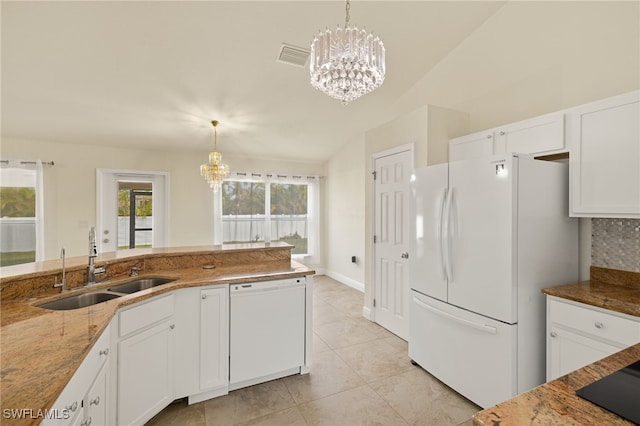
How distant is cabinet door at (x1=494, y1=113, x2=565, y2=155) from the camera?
2135mm

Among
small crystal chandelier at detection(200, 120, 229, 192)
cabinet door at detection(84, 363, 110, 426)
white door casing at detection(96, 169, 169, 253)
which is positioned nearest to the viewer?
cabinet door at detection(84, 363, 110, 426)

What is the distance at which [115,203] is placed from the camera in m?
4.67

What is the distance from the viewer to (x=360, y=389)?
7.55 ft

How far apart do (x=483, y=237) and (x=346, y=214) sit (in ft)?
11.6

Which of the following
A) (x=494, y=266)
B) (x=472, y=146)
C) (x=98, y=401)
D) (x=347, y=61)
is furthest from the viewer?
(x=472, y=146)

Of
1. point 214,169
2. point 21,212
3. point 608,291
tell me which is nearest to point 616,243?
point 608,291

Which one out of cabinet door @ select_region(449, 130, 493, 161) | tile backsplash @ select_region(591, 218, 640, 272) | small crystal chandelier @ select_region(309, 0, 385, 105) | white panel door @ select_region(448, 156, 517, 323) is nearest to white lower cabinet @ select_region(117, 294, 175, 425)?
small crystal chandelier @ select_region(309, 0, 385, 105)

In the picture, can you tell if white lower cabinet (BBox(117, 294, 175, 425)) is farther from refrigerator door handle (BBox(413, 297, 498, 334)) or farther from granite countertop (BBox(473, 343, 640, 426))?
refrigerator door handle (BBox(413, 297, 498, 334))

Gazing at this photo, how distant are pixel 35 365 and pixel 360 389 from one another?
2.08m

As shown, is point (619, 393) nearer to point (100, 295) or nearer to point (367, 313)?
point (100, 295)

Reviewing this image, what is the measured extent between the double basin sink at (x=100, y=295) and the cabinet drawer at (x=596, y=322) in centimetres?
274

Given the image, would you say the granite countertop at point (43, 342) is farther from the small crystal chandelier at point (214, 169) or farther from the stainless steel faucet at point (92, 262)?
the small crystal chandelier at point (214, 169)

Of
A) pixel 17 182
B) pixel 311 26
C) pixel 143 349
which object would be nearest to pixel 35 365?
pixel 143 349

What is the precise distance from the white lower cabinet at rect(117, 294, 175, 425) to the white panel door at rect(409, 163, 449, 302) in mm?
2034
